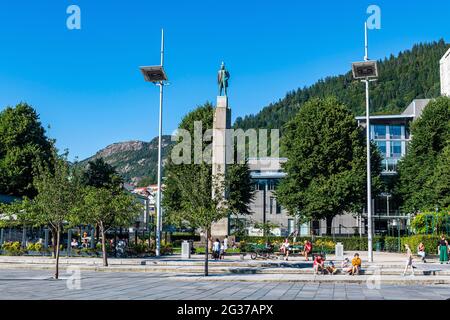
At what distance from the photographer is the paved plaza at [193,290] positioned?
610 inches

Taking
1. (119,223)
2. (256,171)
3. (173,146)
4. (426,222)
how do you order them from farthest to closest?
(256,171) < (173,146) < (426,222) < (119,223)

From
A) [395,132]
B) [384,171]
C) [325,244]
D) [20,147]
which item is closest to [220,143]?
[325,244]

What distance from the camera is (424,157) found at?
178ft

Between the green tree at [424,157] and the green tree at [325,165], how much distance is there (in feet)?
12.1

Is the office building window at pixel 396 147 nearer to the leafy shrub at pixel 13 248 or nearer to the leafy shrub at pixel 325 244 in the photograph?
the leafy shrub at pixel 325 244

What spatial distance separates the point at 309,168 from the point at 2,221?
29.6m

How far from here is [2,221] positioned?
1492 inches

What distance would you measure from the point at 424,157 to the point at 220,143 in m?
25.4

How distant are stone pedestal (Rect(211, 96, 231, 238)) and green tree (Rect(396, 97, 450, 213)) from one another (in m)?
22.7

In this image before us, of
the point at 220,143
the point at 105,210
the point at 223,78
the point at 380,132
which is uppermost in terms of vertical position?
the point at 380,132

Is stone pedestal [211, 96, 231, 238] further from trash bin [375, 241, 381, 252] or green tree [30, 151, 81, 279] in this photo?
green tree [30, 151, 81, 279]

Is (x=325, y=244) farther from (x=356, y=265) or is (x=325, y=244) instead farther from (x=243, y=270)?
(x=243, y=270)
